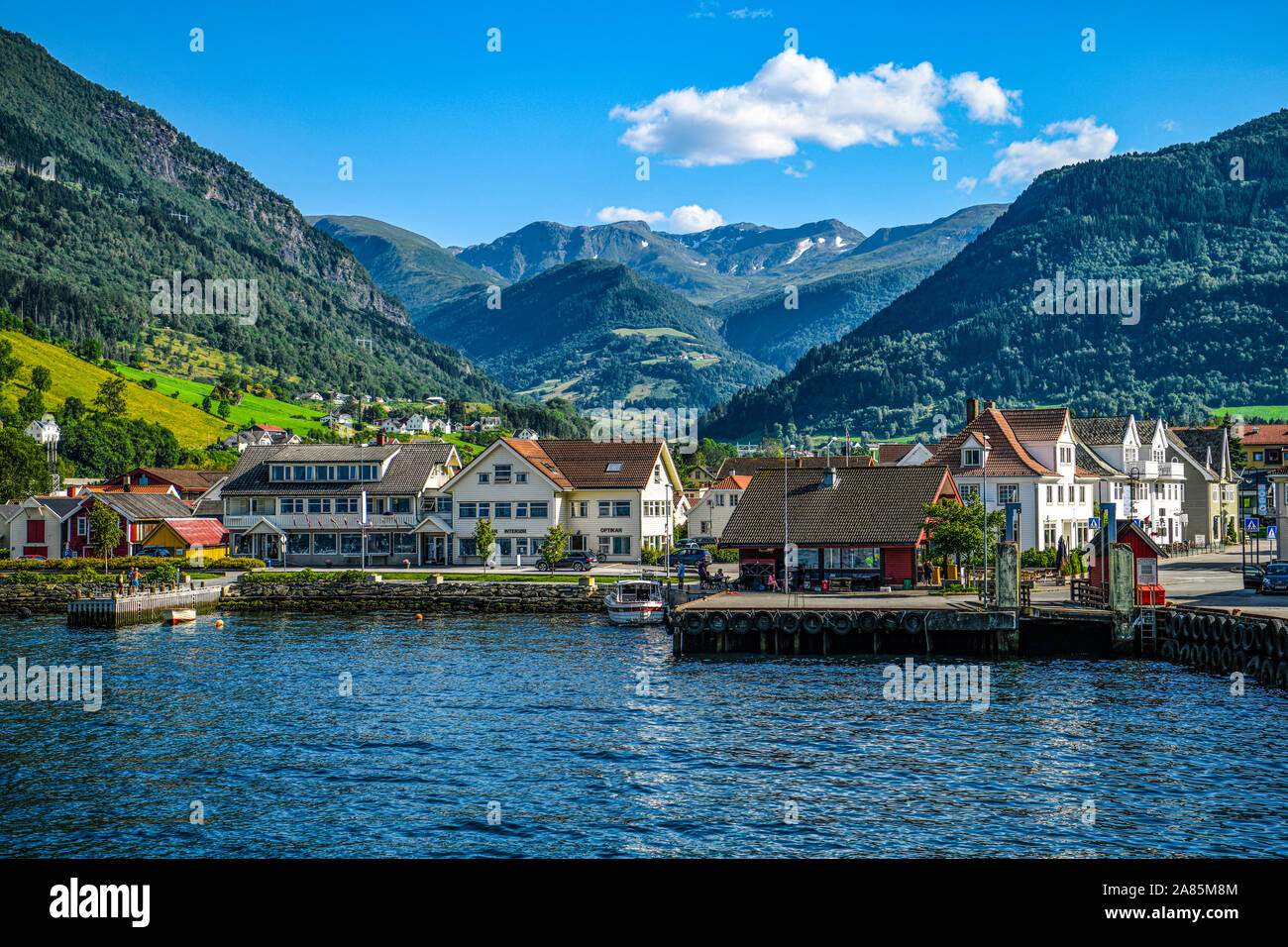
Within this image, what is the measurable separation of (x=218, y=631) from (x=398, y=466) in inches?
1619

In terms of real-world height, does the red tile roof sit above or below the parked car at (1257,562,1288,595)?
above

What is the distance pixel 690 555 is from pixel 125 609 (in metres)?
48.4

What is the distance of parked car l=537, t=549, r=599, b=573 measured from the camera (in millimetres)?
97750

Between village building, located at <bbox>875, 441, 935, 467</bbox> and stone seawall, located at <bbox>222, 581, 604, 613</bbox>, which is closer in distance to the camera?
stone seawall, located at <bbox>222, 581, 604, 613</bbox>

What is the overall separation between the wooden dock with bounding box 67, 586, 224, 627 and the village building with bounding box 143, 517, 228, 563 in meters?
24.7

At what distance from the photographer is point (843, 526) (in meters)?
75.4

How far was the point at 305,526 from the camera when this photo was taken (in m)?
108

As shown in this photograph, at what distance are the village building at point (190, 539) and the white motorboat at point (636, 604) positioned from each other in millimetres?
51597

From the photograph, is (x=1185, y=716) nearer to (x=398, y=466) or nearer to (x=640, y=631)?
(x=640, y=631)

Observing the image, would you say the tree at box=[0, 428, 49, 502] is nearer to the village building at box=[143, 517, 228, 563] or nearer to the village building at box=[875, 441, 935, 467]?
the village building at box=[143, 517, 228, 563]

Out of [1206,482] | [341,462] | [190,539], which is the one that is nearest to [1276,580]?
[1206,482]

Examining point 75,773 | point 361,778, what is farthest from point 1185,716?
point 75,773

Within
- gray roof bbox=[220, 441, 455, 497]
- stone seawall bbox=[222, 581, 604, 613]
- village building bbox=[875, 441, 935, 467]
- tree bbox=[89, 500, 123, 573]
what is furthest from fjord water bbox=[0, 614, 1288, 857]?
village building bbox=[875, 441, 935, 467]

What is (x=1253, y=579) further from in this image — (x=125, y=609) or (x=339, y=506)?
(x=339, y=506)
